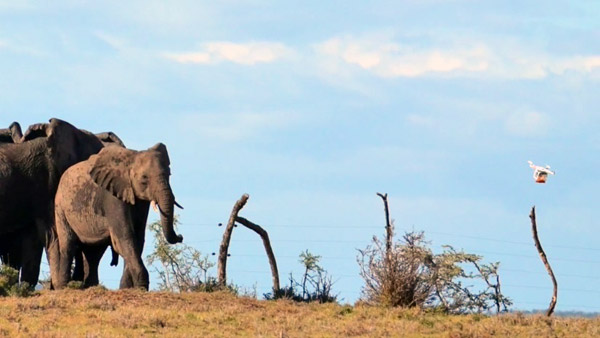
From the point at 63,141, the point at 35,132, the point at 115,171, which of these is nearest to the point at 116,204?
the point at 115,171

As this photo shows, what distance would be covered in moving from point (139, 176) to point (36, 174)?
4.28 m

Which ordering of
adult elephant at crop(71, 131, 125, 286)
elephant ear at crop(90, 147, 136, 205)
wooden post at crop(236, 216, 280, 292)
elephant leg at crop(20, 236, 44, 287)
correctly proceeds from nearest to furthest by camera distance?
elephant ear at crop(90, 147, 136, 205) < adult elephant at crop(71, 131, 125, 286) < elephant leg at crop(20, 236, 44, 287) < wooden post at crop(236, 216, 280, 292)

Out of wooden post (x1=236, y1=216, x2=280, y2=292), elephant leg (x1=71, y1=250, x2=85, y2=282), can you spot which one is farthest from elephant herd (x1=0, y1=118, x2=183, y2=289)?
wooden post (x1=236, y1=216, x2=280, y2=292)

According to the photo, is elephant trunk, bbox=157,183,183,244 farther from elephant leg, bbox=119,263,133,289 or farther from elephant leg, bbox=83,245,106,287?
elephant leg, bbox=83,245,106,287

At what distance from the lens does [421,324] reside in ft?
92.1

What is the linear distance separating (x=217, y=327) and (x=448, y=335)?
13.0 ft

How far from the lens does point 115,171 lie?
1305 inches

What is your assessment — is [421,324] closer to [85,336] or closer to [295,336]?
[295,336]

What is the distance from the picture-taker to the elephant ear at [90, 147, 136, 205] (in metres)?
32.9

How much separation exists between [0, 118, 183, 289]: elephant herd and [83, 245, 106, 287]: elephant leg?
22mm

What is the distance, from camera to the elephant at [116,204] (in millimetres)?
32375

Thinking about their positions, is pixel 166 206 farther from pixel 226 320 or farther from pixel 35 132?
pixel 35 132

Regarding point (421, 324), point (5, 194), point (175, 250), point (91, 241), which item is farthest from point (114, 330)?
point (175, 250)

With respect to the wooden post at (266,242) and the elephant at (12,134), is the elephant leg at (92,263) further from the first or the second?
the elephant at (12,134)
